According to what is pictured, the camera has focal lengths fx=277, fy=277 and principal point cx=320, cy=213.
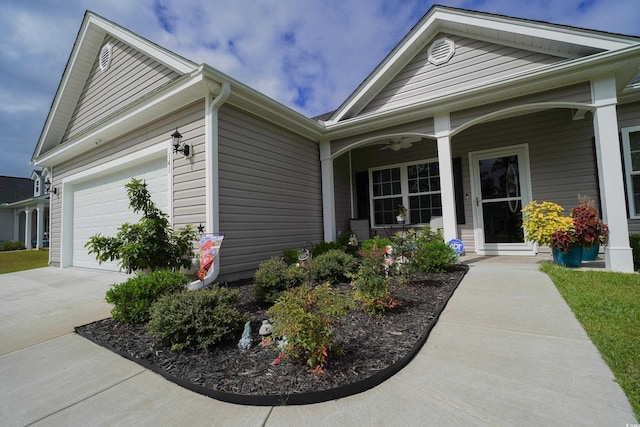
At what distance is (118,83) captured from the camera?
6.39 metres

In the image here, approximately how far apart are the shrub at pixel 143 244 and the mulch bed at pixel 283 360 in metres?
1.00

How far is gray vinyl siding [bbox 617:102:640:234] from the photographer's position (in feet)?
17.4

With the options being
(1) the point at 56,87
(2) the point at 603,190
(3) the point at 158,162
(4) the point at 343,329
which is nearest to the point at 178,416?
(4) the point at 343,329

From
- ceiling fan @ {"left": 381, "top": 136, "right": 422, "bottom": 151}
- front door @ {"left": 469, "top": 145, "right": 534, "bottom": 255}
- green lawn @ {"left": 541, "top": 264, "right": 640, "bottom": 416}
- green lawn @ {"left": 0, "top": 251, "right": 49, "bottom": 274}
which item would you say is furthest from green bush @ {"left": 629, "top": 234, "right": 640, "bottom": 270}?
green lawn @ {"left": 0, "top": 251, "right": 49, "bottom": 274}

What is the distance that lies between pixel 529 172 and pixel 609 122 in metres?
1.97

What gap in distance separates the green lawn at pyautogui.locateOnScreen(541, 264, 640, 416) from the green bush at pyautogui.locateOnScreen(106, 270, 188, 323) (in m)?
3.87

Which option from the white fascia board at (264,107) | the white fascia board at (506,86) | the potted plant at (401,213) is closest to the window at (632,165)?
the white fascia board at (506,86)

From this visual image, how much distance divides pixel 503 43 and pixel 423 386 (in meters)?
6.35

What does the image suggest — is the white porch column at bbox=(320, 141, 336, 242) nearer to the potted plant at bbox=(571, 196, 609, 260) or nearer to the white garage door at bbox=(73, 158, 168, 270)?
the white garage door at bbox=(73, 158, 168, 270)

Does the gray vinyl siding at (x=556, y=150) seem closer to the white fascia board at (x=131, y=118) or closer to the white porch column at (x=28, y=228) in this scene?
the white fascia board at (x=131, y=118)

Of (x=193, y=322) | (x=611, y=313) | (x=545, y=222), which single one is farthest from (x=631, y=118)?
(x=193, y=322)

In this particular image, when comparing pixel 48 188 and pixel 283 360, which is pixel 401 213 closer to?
pixel 283 360

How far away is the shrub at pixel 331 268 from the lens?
426 cm

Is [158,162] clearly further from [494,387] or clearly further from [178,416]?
[494,387]
